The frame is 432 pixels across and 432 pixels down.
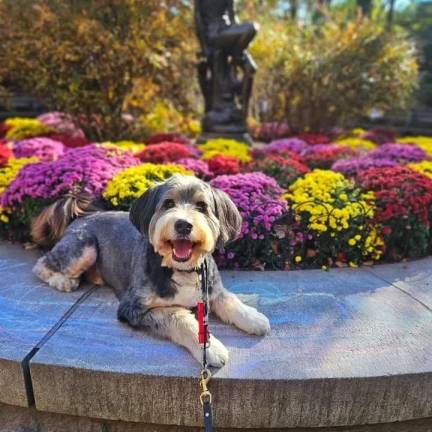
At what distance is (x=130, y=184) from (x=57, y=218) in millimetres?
819

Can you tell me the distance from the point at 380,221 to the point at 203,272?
7.42 feet

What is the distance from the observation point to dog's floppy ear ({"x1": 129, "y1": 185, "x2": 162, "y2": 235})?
293cm

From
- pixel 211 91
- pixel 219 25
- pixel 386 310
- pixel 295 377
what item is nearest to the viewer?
pixel 295 377

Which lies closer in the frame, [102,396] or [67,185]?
[102,396]

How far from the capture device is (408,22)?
32.0m

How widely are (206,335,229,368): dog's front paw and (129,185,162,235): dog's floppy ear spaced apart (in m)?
0.79

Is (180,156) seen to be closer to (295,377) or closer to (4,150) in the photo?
(4,150)

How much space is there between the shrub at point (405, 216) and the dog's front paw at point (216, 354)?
2383mm

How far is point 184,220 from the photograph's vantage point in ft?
8.63

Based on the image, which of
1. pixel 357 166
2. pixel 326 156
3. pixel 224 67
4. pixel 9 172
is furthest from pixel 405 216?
pixel 224 67

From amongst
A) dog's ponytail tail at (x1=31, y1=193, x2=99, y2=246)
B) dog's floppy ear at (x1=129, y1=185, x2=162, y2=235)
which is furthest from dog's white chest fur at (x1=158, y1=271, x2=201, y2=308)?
dog's ponytail tail at (x1=31, y1=193, x2=99, y2=246)

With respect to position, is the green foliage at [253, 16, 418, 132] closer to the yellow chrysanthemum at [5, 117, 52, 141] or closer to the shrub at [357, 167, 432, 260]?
the yellow chrysanthemum at [5, 117, 52, 141]

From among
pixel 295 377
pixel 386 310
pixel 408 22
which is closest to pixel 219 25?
pixel 386 310

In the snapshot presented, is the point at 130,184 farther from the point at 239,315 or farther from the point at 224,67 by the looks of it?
the point at 224,67
